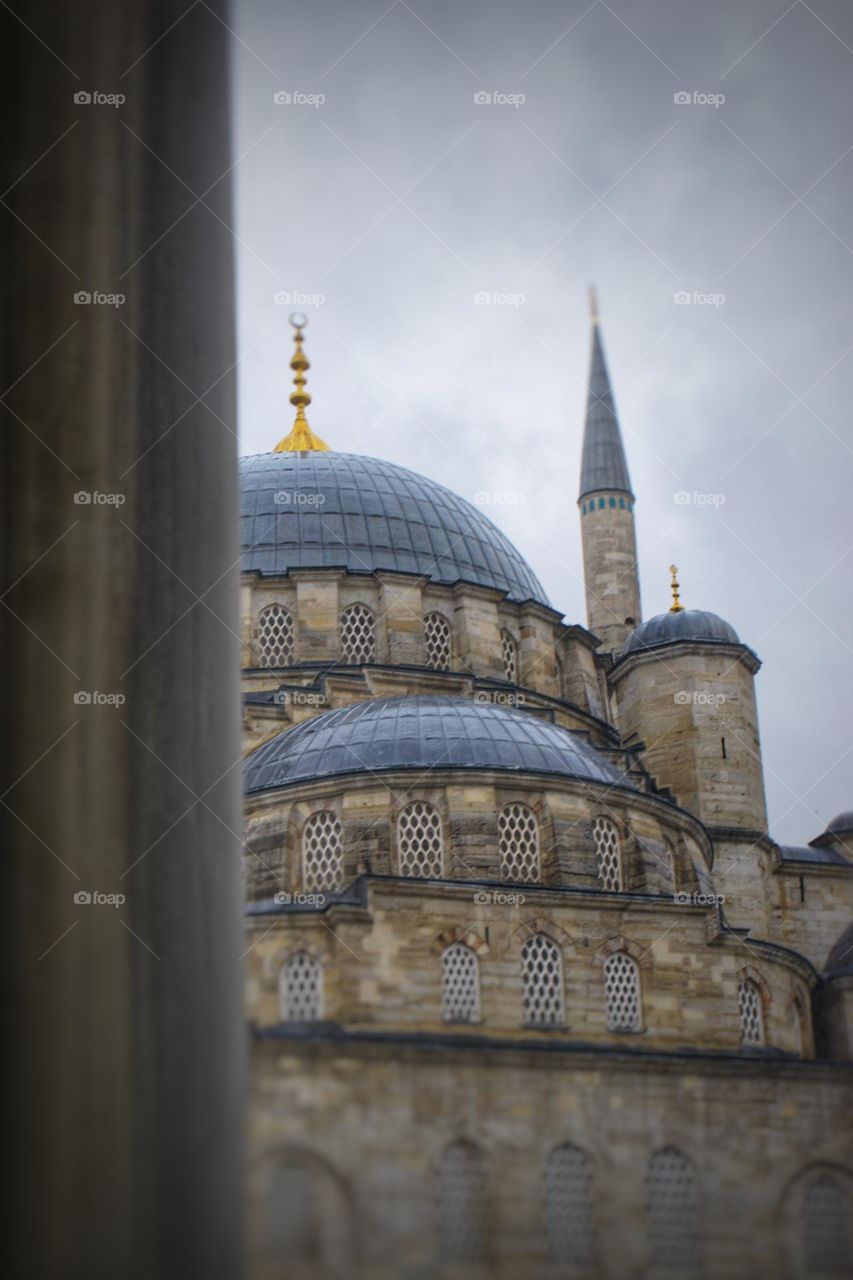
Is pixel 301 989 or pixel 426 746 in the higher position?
pixel 426 746

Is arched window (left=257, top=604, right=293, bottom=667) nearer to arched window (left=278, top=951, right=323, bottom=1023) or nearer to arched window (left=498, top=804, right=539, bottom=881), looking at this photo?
arched window (left=498, top=804, right=539, bottom=881)

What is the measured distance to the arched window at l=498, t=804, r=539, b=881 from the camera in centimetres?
2023

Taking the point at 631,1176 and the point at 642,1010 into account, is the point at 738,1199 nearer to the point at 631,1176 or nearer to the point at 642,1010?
the point at 631,1176

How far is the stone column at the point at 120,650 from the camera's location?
4305 millimetres

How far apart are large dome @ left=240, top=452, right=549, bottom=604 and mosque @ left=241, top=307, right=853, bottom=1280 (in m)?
0.08

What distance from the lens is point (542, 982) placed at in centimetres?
1812

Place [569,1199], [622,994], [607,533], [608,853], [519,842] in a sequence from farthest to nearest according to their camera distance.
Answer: [607,533] < [608,853] < [519,842] < [622,994] < [569,1199]

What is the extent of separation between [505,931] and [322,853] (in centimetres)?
297

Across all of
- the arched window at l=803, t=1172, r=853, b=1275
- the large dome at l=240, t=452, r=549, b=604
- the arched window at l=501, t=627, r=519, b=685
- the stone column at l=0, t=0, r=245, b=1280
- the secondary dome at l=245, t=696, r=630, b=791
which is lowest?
the arched window at l=803, t=1172, r=853, b=1275

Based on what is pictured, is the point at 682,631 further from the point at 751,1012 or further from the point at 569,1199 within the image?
the point at 569,1199

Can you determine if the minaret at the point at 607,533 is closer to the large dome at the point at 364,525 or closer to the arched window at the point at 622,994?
the large dome at the point at 364,525

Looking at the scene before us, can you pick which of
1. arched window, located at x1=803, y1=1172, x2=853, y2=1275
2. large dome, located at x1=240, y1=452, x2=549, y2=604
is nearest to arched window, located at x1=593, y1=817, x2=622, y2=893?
arched window, located at x1=803, y1=1172, x2=853, y2=1275

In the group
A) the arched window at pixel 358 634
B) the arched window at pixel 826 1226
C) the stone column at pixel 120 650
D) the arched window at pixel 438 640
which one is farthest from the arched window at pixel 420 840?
the stone column at pixel 120 650

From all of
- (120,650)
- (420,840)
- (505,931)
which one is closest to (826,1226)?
(505,931)
